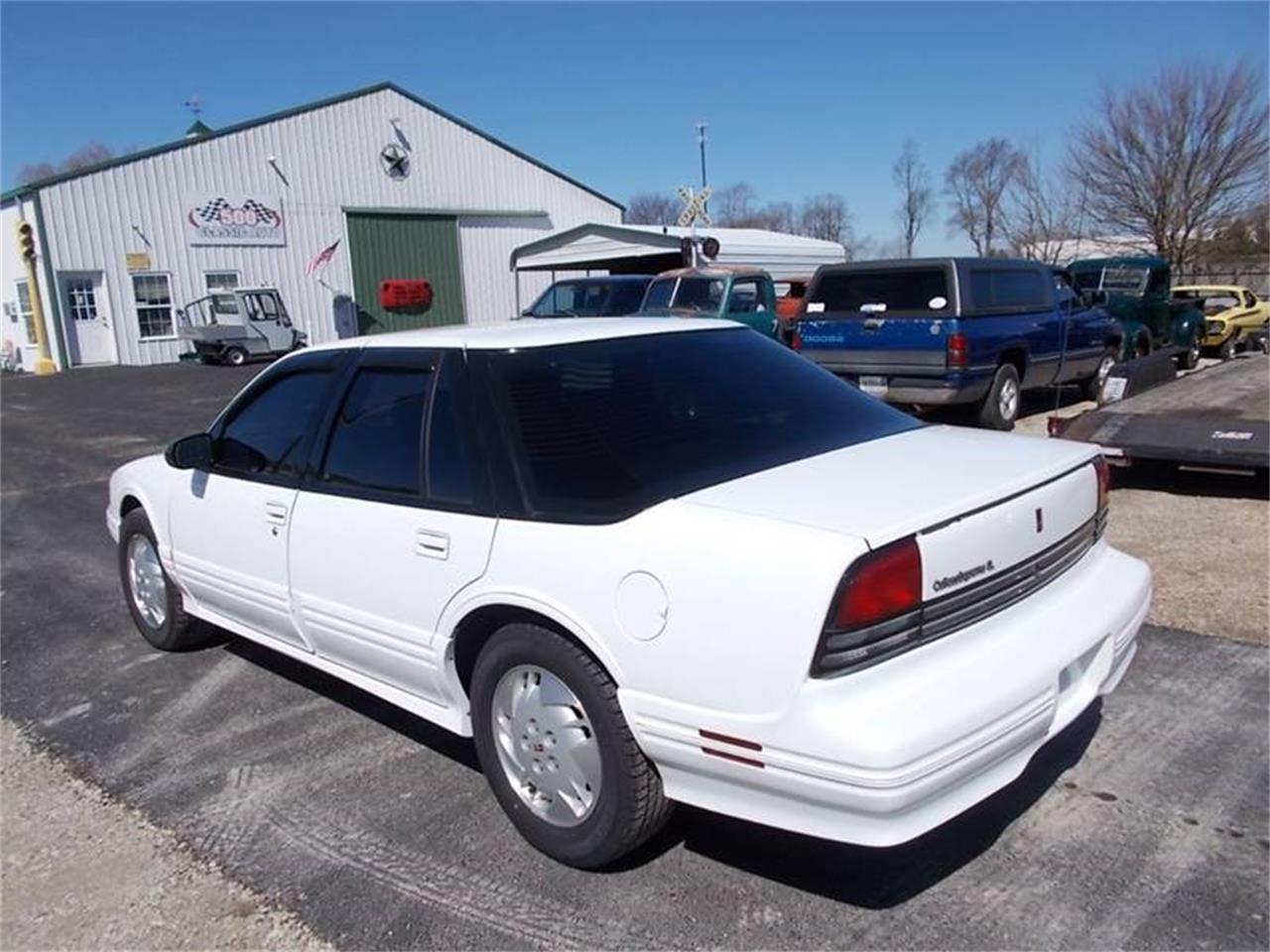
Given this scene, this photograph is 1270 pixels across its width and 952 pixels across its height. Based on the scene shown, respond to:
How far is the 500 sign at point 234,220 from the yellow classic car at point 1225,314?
77.4 ft

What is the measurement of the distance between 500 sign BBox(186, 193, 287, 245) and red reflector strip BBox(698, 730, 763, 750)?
28236mm

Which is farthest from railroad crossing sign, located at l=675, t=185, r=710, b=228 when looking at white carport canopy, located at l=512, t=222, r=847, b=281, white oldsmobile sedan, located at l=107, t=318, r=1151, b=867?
white oldsmobile sedan, located at l=107, t=318, r=1151, b=867

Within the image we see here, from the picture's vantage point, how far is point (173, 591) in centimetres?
478

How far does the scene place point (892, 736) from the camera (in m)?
2.24

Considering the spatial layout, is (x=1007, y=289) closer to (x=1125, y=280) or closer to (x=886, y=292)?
(x=886, y=292)

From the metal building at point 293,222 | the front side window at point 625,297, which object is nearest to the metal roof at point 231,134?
the metal building at point 293,222

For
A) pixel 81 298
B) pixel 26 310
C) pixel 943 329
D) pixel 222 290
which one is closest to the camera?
pixel 943 329

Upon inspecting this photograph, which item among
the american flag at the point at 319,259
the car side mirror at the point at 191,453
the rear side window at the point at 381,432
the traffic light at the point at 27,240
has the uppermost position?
the traffic light at the point at 27,240

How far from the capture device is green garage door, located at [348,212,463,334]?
98.4 feet

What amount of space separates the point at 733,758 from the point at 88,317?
28040 millimetres

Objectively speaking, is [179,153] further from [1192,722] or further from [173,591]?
[1192,722]

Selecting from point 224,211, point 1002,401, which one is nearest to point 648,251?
point 224,211

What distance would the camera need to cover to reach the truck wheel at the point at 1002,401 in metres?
10.4

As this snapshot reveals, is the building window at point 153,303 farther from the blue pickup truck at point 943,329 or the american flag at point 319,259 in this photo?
the blue pickup truck at point 943,329
